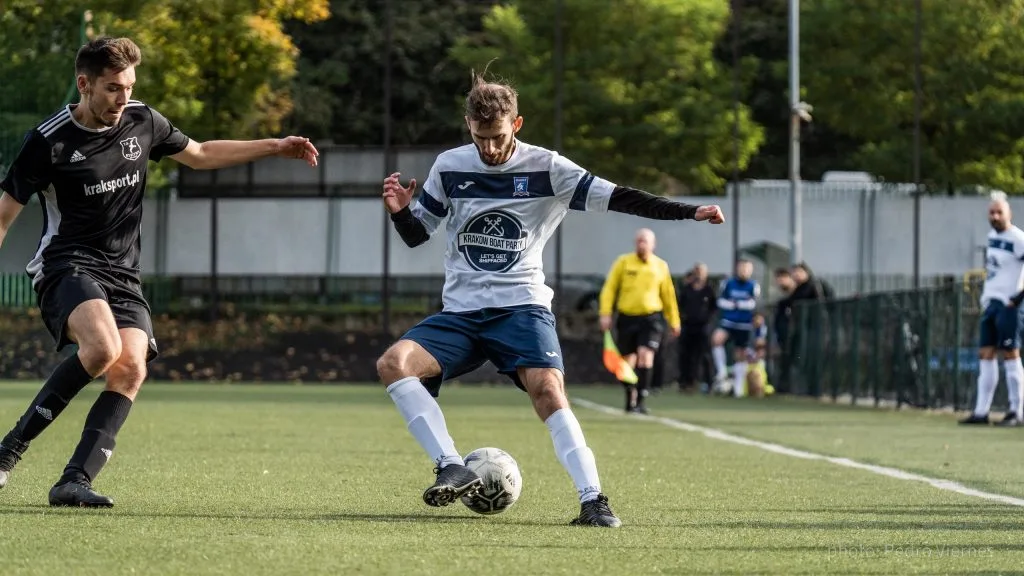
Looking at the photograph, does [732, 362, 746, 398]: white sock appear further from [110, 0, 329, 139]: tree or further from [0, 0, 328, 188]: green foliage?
[110, 0, 329, 139]: tree

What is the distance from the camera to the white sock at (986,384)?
712 inches

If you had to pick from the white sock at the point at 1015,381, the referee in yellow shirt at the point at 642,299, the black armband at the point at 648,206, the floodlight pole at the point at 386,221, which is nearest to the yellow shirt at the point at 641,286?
the referee in yellow shirt at the point at 642,299

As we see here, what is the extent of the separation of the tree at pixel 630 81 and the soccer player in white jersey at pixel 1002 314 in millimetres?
26500

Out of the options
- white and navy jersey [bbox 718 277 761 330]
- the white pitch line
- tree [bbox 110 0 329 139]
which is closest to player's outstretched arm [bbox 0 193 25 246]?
the white pitch line

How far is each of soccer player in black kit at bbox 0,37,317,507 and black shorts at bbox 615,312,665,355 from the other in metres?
12.4

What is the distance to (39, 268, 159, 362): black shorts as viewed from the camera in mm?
7719

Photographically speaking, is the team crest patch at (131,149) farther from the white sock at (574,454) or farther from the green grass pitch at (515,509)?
the white sock at (574,454)

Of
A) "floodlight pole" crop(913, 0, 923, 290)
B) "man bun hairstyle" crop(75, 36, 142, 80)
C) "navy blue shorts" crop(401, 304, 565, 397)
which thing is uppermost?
"floodlight pole" crop(913, 0, 923, 290)

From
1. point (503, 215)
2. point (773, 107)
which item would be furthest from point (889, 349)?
point (773, 107)

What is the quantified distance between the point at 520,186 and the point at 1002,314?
11.2 metres

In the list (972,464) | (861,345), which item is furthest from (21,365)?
(972,464)

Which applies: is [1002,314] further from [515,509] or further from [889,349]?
[515,509]

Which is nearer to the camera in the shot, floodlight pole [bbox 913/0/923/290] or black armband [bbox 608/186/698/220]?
black armband [bbox 608/186/698/220]

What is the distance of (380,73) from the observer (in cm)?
4975
